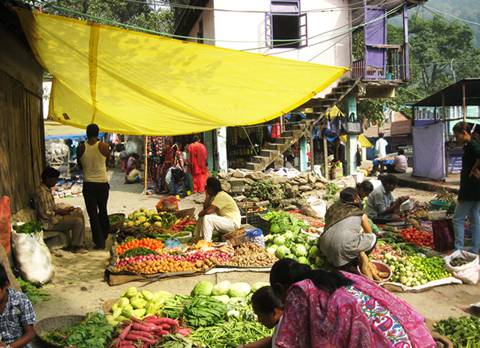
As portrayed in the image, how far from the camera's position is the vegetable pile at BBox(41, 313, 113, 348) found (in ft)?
13.0

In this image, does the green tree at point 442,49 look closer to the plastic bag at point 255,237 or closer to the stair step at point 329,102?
the stair step at point 329,102

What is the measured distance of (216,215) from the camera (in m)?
7.86

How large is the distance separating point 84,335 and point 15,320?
2.79ft

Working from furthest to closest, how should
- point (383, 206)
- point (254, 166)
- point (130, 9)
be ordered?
point (130, 9) → point (254, 166) → point (383, 206)

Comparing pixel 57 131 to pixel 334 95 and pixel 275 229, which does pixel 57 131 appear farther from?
pixel 275 229

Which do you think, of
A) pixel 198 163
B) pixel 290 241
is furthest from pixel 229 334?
pixel 198 163

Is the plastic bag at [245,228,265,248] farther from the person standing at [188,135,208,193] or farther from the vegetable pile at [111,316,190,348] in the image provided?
the person standing at [188,135,208,193]

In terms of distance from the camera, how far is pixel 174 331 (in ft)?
14.3

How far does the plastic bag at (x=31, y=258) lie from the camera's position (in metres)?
5.80

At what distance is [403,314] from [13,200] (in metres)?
6.02

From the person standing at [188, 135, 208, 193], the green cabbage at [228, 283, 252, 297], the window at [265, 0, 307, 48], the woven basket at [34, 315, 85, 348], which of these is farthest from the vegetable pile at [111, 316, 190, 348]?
the window at [265, 0, 307, 48]

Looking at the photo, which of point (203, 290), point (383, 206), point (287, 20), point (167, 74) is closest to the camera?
point (203, 290)

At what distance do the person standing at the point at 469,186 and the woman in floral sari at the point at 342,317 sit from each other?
4.69 metres

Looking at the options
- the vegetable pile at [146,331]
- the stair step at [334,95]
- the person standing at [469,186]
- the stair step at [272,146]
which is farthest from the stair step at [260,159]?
the vegetable pile at [146,331]
